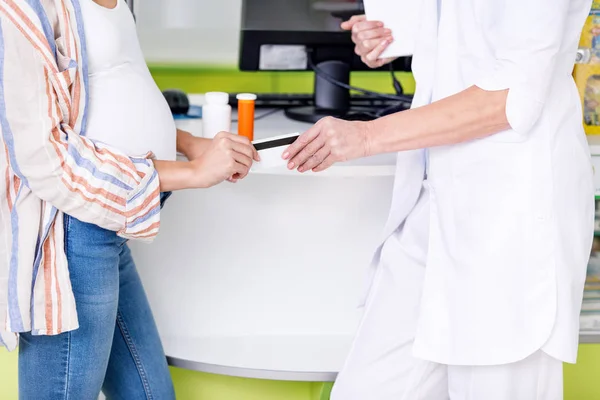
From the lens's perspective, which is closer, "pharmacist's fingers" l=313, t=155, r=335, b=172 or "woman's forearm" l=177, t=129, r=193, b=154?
"pharmacist's fingers" l=313, t=155, r=335, b=172

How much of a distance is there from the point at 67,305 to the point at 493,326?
28.6 inches

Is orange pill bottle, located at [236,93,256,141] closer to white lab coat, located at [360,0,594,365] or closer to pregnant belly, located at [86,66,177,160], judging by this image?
pregnant belly, located at [86,66,177,160]

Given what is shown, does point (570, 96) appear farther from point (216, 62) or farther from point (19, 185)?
point (216, 62)

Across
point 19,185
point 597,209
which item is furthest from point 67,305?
point 597,209

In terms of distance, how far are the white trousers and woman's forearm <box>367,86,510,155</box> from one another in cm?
18

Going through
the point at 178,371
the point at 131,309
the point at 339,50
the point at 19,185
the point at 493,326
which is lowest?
the point at 178,371

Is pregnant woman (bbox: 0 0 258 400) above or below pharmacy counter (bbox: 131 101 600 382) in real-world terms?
above

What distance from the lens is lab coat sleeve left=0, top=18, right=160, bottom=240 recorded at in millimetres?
1230

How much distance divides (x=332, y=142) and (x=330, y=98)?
0.73 meters

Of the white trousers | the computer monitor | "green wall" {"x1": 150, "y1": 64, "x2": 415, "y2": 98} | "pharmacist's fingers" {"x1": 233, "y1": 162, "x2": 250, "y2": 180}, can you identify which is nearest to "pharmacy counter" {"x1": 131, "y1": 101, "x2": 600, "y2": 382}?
the computer monitor

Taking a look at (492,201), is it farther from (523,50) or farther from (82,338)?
(82,338)

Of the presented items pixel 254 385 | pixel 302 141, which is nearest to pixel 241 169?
pixel 302 141

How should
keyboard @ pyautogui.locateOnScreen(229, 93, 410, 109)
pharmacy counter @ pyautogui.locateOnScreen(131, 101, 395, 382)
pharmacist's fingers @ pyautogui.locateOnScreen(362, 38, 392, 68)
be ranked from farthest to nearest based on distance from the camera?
keyboard @ pyautogui.locateOnScreen(229, 93, 410, 109)
pharmacy counter @ pyautogui.locateOnScreen(131, 101, 395, 382)
pharmacist's fingers @ pyautogui.locateOnScreen(362, 38, 392, 68)

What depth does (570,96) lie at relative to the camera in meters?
1.39
